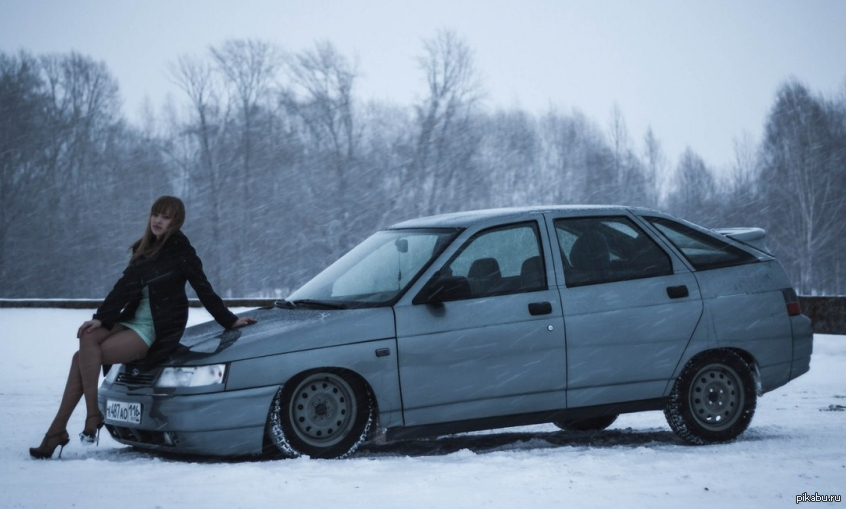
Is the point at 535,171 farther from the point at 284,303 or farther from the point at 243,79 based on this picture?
the point at 284,303

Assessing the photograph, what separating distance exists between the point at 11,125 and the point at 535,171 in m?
28.7

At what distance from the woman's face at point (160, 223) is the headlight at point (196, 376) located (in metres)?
1.05

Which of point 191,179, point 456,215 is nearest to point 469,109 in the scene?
point 191,179

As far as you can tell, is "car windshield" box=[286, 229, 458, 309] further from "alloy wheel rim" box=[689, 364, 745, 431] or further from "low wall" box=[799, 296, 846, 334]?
"low wall" box=[799, 296, 846, 334]

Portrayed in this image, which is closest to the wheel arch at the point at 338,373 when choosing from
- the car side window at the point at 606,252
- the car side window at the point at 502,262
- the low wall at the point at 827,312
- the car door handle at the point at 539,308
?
the car side window at the point at 502,262

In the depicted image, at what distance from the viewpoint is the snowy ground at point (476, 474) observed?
493 cm

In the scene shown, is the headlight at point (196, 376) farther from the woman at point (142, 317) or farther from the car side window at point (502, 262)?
the car side window at point (502, 262)

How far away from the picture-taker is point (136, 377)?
20.9 feet

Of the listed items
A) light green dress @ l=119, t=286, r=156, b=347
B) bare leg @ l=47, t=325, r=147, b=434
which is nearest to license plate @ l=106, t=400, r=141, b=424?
bare leg @ l=47, t=325, r=147, b=434

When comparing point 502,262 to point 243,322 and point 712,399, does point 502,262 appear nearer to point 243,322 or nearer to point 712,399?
point 243,322

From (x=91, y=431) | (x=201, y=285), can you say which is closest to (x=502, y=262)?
(x=201, y=285)

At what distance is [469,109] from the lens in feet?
170

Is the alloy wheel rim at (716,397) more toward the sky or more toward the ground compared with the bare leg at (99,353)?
more toward the ground

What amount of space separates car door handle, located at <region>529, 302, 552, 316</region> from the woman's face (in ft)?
7.91
